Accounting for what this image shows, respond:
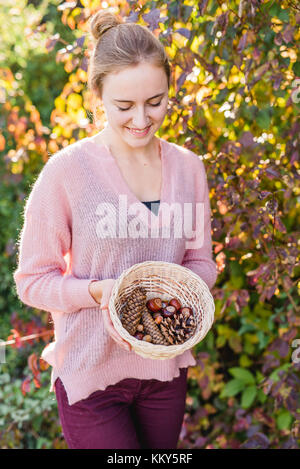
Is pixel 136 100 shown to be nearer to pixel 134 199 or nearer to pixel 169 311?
pixel 134 199

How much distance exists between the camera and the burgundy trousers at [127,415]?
1.62 metres

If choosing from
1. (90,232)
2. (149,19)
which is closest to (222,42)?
(149,19)

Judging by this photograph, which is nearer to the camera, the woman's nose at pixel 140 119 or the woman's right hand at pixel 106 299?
the woman's right hand at pixel 106 299

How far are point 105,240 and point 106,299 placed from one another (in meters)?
0.19

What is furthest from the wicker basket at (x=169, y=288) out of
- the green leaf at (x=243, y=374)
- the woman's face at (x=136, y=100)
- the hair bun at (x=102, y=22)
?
the green leaf at (x=243, y=374)

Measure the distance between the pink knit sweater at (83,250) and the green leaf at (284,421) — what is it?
0.96 m

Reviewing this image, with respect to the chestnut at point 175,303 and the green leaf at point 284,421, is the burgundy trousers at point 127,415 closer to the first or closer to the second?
the chestnut at point 175,303

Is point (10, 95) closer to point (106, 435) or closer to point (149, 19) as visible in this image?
point (149, 19)

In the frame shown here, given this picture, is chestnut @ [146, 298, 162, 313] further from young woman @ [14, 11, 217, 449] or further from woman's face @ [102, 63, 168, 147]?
woman's face @ [102, 63, 168, 147]

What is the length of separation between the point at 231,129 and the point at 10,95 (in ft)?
5.03

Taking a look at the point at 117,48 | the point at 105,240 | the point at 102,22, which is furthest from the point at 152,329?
Answer: the point at 102,22

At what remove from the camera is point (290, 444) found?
227cm

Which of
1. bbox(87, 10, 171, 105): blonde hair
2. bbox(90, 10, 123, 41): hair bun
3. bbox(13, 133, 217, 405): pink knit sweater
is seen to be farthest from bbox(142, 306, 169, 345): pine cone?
bbox(90, 10, 123, 41): hair bun

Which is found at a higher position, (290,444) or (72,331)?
(72,331)
